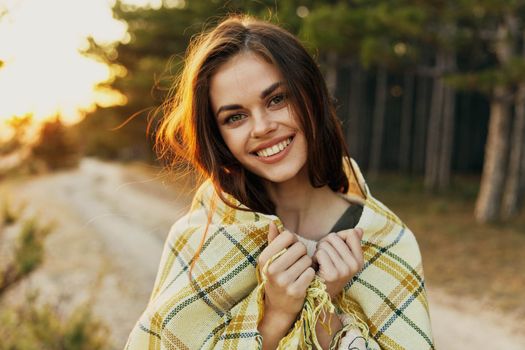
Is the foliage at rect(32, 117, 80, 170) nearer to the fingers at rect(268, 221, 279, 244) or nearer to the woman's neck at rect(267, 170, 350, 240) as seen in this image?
the woman's neck at rect(267, 170, 350, 240)

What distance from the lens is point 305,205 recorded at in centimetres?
171

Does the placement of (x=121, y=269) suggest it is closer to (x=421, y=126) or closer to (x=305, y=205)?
(x=305, y=205)

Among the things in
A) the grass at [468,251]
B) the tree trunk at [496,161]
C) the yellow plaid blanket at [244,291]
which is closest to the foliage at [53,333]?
the yellow plaid blanket at [244,291]

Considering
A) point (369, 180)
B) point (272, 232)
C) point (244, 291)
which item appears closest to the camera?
point (272, 232)

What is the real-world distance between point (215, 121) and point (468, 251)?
7.43 metres

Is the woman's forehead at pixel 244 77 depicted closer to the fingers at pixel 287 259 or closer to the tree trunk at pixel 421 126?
the fingers at pixel 287 259

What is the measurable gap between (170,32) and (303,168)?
640 inches

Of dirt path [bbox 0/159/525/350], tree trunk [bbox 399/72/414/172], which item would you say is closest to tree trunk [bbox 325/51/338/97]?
dirt path [bbox 0/159/525/350]

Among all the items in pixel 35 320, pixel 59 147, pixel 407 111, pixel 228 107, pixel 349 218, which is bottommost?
pixel 59 147

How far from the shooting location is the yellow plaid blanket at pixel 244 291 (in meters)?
1.54

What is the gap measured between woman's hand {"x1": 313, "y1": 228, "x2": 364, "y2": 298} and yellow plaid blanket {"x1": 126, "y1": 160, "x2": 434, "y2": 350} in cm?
18

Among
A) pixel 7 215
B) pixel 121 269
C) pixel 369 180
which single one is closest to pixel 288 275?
pixel 7 215

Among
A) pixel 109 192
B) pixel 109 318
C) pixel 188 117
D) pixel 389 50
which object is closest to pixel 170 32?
pixel 109 192

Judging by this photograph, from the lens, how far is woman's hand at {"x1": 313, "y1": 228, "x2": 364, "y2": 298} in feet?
4.47
